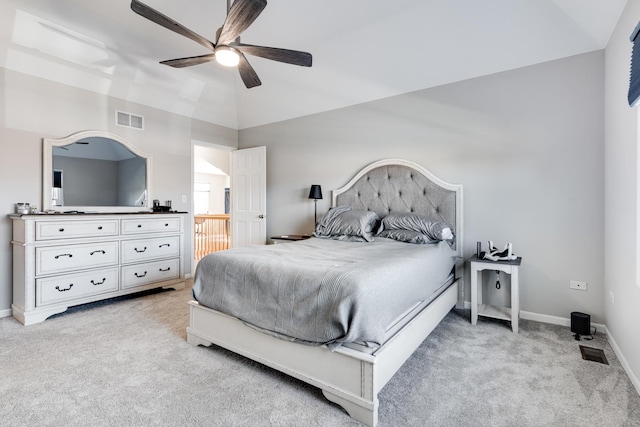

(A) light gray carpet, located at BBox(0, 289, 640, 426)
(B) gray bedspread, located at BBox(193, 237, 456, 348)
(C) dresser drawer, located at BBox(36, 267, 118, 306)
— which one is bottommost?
(A) light gray carpet, located at BBox(0, 289, 640, 426)

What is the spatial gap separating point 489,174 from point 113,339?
3813mm

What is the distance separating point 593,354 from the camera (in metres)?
2.32

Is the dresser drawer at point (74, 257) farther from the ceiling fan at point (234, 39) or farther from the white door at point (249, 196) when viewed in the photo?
the ceiling fan at point (234, 39)

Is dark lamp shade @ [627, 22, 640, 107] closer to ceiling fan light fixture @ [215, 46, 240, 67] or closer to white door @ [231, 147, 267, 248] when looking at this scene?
ceiling fan light fixture @ [215, 46, 240, 67]

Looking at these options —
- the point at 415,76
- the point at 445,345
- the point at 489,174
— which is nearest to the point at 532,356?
the point at 445,345

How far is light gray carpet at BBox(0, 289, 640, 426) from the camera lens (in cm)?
165

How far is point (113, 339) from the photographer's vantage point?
2.63 m

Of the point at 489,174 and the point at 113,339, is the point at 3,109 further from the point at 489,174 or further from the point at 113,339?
the point at 489,174

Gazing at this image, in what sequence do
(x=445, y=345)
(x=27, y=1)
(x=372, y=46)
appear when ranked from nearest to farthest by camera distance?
(x=445, y=345) → (x=27, y=1) → (x=372, y=46)

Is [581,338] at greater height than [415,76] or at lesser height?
lesser

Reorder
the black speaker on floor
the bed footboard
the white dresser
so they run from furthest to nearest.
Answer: the white dresser
the black speaker on floor
the bed footboard

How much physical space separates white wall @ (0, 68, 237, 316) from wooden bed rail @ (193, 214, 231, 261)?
2599 millimetres

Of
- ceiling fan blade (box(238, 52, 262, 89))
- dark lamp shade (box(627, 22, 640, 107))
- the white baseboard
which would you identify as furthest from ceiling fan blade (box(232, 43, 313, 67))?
the white baseboard

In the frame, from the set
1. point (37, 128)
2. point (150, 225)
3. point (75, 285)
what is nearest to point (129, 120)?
point (37, 128)
